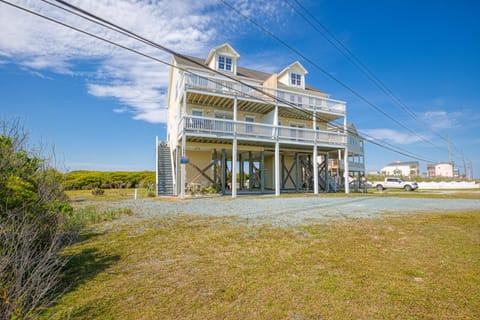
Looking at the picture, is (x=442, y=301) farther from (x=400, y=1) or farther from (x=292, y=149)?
(x=292, y=149)

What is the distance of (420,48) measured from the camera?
65.8 feet

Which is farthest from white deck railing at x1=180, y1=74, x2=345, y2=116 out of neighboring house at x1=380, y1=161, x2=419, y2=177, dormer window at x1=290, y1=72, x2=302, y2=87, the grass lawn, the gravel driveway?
neighboring house at x1=380, y1=161, x2=419, y2=177

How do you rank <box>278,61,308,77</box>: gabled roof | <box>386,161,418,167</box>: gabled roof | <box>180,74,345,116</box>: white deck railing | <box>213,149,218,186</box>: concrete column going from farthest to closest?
<box>386,161,418,167</box>: gabled roof, <box>278,61,308,77</box>: gabled roof, <box>213,149,218,186</box>: concrete column, <box>180,74,345,116</box>: white deck railing

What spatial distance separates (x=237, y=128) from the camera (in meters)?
15.8

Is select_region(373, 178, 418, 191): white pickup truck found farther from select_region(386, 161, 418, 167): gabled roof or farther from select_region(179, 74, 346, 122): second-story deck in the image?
select_region(386, 161, 418, 167): gabled roof

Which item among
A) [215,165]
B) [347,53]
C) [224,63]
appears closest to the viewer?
[347,53]

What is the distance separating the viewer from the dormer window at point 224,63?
1913cm

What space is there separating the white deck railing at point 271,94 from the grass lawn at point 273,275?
11371 mm

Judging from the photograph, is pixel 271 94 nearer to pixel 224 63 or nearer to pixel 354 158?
pixel 224 63

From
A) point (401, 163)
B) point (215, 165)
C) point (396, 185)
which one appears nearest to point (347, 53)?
point (215, 165)

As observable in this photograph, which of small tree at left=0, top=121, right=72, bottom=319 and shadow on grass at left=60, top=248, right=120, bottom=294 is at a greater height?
small tree at left=0, top=121, right=72, bottom=319

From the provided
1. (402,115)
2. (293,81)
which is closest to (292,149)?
(293,81)

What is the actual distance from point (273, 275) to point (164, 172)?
15124 mm

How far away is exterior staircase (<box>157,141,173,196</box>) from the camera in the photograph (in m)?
16.2
